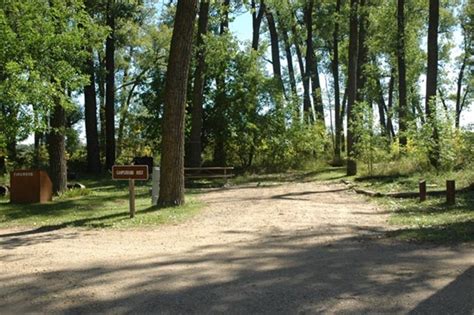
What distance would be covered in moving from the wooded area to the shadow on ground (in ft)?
24.2

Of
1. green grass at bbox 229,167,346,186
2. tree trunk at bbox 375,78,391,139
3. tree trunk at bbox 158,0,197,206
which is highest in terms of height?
tree trunk at bbox 375,78,391,139

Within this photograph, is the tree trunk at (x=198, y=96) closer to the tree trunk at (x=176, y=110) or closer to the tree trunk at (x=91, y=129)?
the tree trunk at (x=91, y=129)

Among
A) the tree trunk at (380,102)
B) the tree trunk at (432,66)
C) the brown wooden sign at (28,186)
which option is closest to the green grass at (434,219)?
the tree trunk at (432,66)

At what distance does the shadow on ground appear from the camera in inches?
212

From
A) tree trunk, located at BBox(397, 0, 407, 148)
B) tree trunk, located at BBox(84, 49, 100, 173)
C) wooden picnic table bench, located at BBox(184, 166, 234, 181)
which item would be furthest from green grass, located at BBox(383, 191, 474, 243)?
tree trunk, located at BBox(84, 49, 100, 173)

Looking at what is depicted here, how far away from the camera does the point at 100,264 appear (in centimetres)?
743

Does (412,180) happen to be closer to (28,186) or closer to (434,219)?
(434,219)

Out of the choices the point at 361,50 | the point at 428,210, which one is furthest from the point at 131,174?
the point at 361,50

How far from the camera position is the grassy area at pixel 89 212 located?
486 inches

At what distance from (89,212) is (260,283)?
31.2 ft

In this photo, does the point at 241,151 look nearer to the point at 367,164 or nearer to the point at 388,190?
the point at 367,164

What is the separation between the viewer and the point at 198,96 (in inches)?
1026

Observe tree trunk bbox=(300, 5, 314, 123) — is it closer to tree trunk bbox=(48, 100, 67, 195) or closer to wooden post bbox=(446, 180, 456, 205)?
tree trunk bbox=(48, 100, 67, 195)

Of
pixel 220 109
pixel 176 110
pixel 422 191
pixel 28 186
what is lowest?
pixel 422 191
